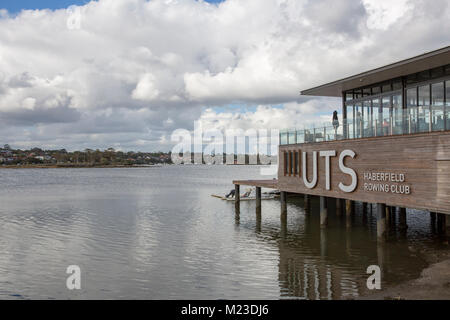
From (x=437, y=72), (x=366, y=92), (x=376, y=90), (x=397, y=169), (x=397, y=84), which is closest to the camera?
(x=397, y=169)

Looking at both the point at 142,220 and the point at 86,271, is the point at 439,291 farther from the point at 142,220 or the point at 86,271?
the point at 142,220

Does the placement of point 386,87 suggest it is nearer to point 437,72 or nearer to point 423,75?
point 423,75

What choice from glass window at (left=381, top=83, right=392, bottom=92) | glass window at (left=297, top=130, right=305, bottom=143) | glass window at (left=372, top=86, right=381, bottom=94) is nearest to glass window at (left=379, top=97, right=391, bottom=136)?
glass window at (left=381, top=83, right=392, bottom=92)

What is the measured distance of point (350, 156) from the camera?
73.7ft

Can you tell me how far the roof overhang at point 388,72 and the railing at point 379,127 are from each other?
2.73 meters

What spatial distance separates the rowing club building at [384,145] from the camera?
1747cm

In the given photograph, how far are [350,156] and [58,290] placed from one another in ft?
51.7

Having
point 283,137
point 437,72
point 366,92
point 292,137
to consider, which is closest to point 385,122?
point 437,72

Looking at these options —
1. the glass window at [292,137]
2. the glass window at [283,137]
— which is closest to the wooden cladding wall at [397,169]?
the glass window at [292,137]

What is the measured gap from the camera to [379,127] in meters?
20.7

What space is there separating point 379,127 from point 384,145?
1.11m
